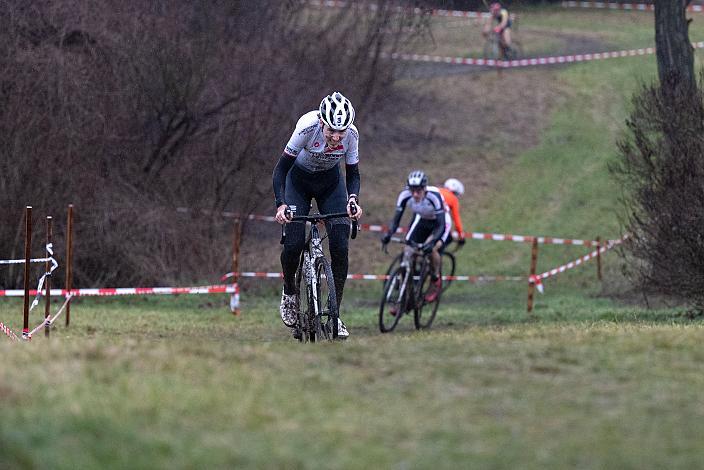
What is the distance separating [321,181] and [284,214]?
0.72 m

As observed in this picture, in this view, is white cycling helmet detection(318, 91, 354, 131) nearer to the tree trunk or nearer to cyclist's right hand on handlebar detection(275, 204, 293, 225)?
cyclist's right hand on handlebar detection(275, 204, 293, 225)

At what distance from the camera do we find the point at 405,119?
3884 cm

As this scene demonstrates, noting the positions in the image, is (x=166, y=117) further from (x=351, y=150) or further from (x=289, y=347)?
(x=289, y=347)

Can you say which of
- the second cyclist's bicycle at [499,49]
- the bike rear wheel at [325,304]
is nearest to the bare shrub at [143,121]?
the bike rear wheel at [325,304]

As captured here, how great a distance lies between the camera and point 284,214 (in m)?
10.8

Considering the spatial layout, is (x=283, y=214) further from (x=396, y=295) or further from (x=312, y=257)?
(x=396, y=295)

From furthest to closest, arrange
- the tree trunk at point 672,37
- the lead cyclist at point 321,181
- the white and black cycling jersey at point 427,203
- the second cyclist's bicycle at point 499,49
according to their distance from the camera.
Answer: the second cyclist's bicycle at point 499,49 < the tree trunk at point 672,37 < the white and black cycling jersey at point 427,203 < the lead cyclist at point 321,181

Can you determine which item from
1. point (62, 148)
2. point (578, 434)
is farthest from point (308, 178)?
point (62, 148)

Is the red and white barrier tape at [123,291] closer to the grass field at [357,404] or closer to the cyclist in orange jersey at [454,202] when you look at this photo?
A: the cyclist in orange jersey at [454,202]

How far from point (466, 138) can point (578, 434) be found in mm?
31794

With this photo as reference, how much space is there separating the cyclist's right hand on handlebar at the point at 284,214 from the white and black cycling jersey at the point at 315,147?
0.52m

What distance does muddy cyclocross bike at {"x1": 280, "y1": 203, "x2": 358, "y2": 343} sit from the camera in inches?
429

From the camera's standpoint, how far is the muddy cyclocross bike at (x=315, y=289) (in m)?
10.9

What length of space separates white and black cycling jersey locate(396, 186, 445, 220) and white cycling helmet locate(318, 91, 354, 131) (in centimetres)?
540
